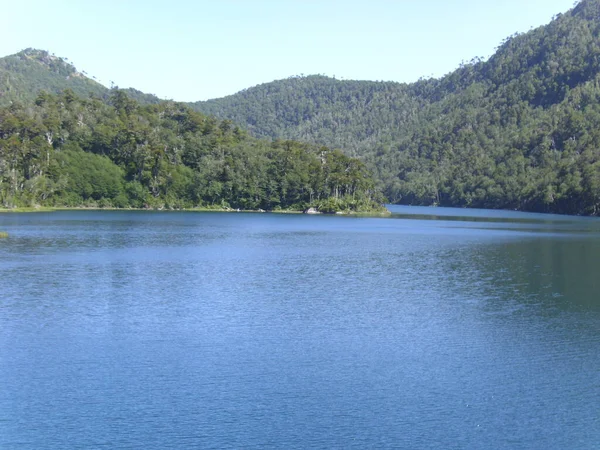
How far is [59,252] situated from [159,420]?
4394 centimetres

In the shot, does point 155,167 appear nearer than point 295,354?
No

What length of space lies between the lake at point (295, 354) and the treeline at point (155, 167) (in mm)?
99973

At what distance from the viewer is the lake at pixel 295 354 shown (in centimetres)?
2012

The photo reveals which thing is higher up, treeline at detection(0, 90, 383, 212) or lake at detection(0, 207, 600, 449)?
treeline at detection(0, 90, 383, 212)

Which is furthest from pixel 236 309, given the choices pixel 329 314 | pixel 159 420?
pixel 159 420

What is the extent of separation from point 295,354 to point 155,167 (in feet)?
467

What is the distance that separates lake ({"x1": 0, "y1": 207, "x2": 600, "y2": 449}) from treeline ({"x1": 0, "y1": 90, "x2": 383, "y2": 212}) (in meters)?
100.0

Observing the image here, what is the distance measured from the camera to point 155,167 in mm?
164375

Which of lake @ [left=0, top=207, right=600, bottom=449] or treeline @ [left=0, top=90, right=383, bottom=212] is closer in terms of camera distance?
lake @ [left=0, top=207, right=600, bottom=449]

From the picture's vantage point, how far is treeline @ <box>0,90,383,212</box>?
149m

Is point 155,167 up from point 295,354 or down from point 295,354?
up

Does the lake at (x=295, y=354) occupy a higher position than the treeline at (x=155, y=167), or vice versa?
the treeline at (x=155, y=167)

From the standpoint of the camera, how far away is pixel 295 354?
91.8ft

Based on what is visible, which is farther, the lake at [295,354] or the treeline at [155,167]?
the treeline at [155,167]
